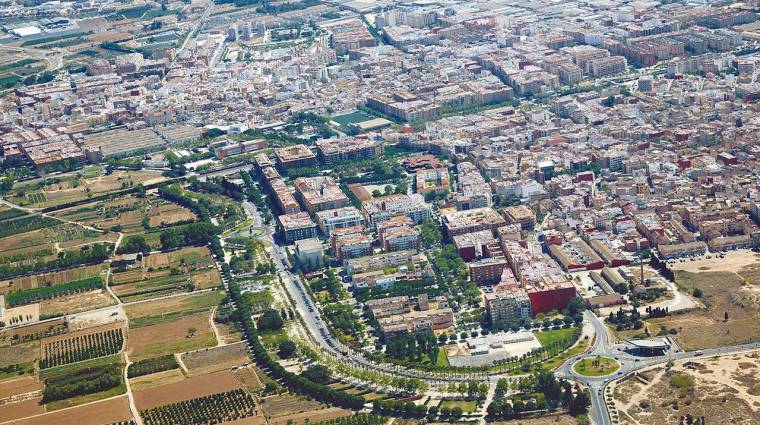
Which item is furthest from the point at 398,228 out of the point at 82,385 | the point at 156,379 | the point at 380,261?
the point at 82,385

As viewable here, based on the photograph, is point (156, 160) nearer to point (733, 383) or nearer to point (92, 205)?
point (92, 205)

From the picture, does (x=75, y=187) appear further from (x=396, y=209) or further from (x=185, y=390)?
(x=185, y=390)

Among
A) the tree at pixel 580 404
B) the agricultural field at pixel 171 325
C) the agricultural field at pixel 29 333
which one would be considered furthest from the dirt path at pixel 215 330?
the tree at pixel 580 404

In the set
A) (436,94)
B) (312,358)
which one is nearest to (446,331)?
(312,358)

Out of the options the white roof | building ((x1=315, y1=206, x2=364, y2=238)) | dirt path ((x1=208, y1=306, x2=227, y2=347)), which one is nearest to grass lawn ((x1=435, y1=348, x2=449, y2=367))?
dirt path ((x1=208, y1=306, x2=227, y2=347))

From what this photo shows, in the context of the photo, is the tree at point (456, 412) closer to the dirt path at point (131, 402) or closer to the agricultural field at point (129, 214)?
the dirt path at point (131, 402)
